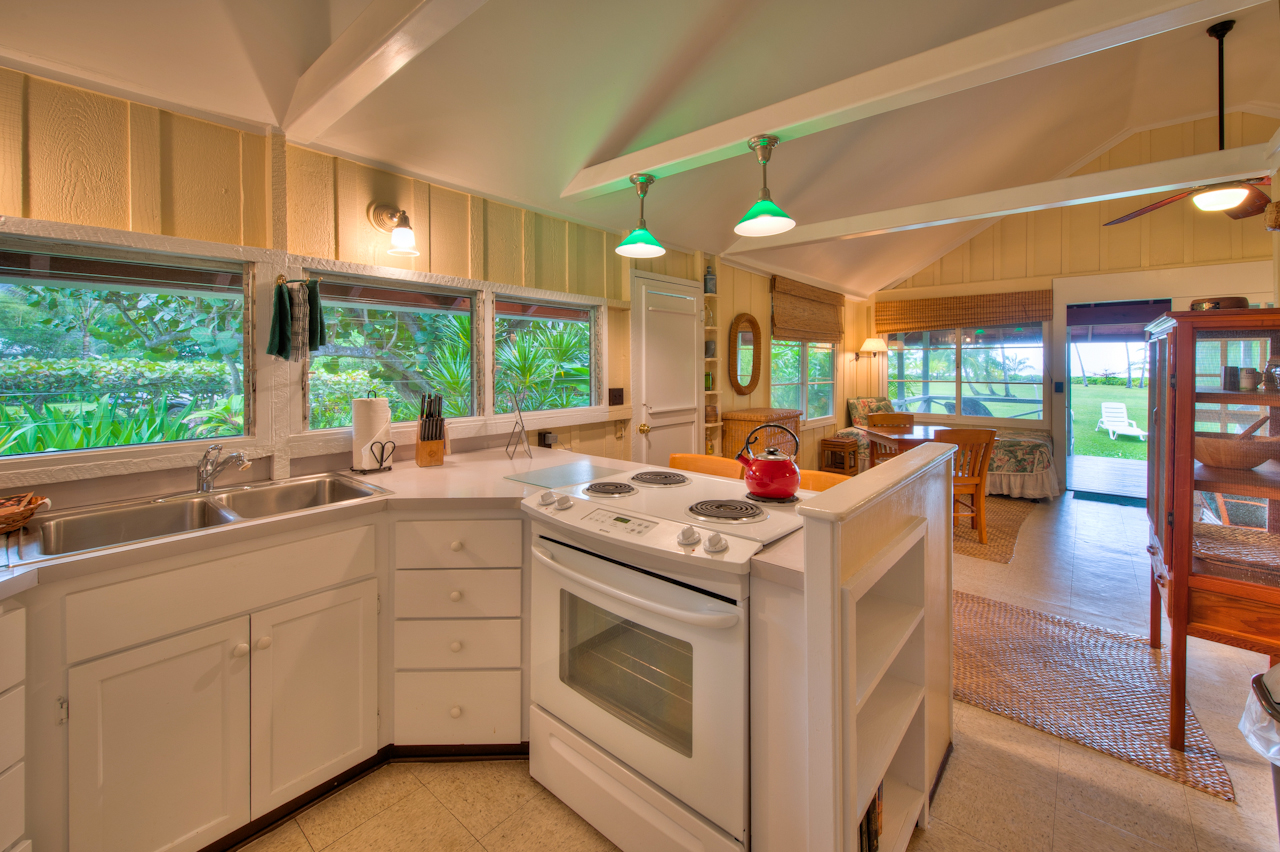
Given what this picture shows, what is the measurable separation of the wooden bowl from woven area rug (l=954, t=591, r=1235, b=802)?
102 cm

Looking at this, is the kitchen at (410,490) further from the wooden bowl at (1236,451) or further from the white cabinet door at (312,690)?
the wooden bowl at (1236,451)

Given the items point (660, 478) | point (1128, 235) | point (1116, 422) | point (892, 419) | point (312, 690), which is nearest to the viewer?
point (312, 690)

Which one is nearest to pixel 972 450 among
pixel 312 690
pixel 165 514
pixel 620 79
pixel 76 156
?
pixel 620 79

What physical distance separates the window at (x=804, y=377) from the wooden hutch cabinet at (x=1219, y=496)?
3.65 metres

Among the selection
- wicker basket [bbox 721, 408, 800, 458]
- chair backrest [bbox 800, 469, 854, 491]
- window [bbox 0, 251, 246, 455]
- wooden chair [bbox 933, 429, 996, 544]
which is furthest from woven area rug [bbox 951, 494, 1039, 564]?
window [bbox 0, 251, 246, 455]

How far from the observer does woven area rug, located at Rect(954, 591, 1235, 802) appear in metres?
1.86

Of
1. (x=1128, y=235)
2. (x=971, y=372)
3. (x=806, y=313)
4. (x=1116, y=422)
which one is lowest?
(x=1116, y=422)

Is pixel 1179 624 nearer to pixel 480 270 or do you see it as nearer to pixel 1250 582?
pixel 1250 582

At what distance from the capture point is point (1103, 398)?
592 cm

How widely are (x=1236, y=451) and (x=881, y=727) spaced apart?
165 cm

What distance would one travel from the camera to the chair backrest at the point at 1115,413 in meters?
5.87

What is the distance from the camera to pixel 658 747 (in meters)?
1.36

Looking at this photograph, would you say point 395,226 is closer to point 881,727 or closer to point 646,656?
point 646,656

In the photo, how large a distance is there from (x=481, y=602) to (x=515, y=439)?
123 cm
